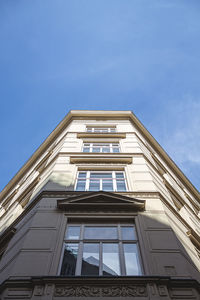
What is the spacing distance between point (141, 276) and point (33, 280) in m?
2.64

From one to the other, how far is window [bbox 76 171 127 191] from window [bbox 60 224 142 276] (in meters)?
3.08

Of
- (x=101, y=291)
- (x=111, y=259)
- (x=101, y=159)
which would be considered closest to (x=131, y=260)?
(x=111, y=259)

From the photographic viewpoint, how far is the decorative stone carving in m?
6.46

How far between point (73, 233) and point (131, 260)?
2.08 metres

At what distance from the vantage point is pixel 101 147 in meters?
17.2

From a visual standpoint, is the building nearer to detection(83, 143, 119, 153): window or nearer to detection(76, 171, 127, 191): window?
detection(76, 171, 127, 191): window

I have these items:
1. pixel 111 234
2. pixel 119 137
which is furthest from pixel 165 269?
pixel 119 137

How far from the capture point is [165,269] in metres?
7.36

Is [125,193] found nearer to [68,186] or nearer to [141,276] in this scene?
[68,186]

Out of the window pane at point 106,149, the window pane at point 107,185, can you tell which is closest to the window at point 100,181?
the window pane at point 107,185

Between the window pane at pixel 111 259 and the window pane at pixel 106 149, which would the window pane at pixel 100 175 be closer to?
the window pane at pixel 106 149

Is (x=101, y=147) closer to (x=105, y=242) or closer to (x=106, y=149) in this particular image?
(x=106, y=149)

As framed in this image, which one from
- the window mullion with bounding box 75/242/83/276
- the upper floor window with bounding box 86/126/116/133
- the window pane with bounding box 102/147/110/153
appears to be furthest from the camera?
the upper floor window with bounding box 86/126/116/133

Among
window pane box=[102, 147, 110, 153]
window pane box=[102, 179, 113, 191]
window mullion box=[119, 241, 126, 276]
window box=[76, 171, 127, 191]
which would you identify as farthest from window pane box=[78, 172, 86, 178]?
window mullion box=[119, 241, 126, 276]
